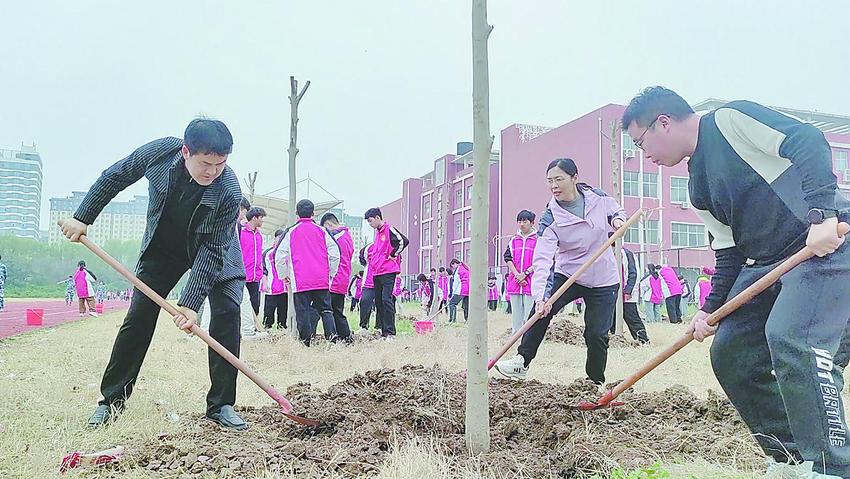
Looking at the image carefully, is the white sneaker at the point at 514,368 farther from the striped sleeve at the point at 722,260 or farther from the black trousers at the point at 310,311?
the black trousers at the point at 310,311

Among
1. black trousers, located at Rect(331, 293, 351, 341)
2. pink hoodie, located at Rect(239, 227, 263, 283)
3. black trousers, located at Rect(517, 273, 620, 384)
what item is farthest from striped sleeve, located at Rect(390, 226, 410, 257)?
black trousers, located at Rect(517, 273, 620, 384)

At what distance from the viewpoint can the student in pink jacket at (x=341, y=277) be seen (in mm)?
8398

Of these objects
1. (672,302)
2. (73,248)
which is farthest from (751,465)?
(73,248)

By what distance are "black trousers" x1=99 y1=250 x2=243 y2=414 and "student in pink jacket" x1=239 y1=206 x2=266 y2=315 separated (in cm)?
498

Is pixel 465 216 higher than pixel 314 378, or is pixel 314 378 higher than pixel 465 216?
pixel 465 216

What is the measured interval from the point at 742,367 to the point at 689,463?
0.51 metres

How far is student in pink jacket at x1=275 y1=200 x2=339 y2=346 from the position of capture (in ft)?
25.0

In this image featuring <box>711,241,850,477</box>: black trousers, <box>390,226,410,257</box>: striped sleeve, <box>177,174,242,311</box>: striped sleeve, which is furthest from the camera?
<box>390,226,410,257</box>: striped sleeve

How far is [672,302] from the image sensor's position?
653 inches

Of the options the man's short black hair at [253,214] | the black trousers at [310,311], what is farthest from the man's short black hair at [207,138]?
the man's short black hair at [253,214]

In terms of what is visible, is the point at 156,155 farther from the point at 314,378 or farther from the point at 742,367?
the point at 742,367

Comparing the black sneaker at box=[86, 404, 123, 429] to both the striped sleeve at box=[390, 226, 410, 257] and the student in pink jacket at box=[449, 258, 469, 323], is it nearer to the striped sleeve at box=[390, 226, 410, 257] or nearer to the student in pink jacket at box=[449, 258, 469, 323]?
the striped sleeve at box=[390, 226, 410, 257]

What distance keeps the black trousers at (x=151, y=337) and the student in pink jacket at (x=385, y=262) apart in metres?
5.31

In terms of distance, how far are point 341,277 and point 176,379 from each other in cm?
377
